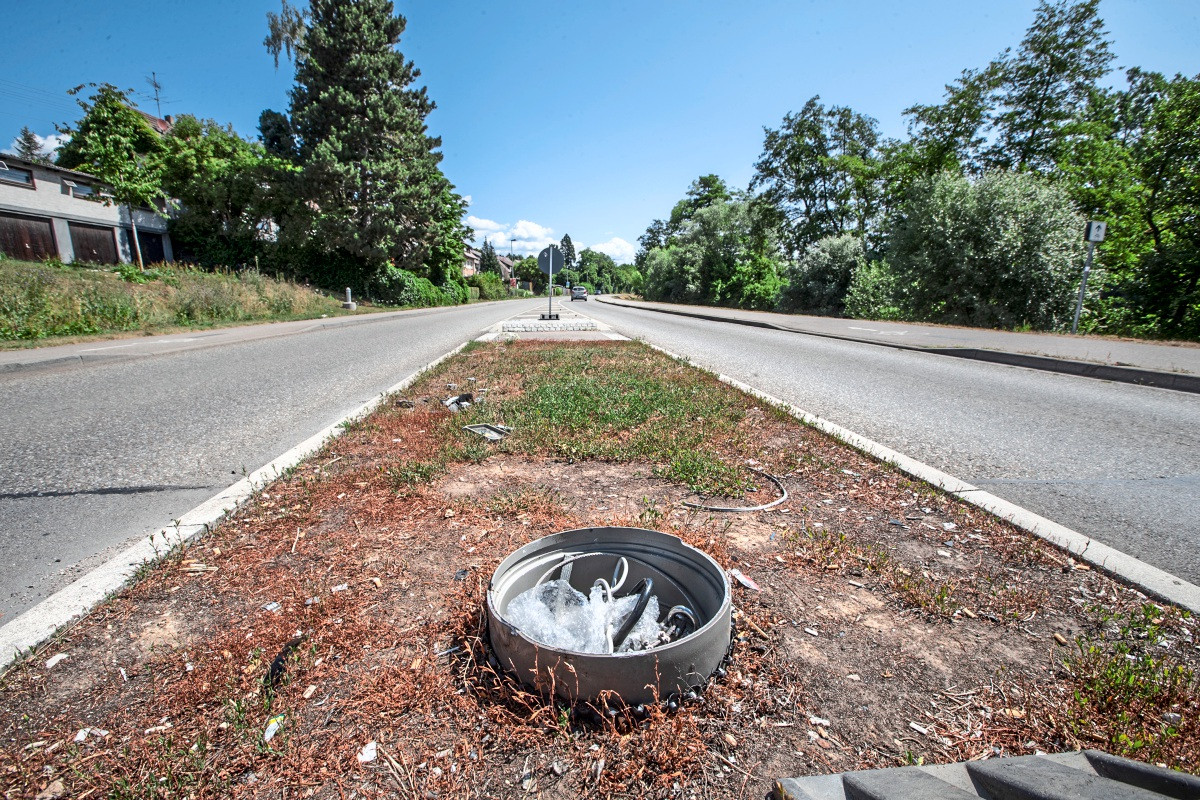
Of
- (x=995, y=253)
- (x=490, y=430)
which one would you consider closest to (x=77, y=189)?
(x=490, y=430)

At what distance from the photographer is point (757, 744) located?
152 cm

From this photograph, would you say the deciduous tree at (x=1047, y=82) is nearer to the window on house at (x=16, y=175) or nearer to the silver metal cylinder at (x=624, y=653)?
the silver metal cylinder at (x=624, y=653)

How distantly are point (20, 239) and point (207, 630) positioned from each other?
38.3 meters

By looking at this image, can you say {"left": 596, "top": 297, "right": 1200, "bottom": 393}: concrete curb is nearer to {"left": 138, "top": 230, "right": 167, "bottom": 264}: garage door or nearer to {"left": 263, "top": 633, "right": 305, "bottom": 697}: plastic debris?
{"left": 263, "top": 633, "right": 305, "bottom": 697}: plastic debris

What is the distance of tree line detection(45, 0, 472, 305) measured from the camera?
25406mm

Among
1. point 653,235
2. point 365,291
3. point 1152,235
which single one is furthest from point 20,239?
point 653,235

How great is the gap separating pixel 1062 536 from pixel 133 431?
6837 mm

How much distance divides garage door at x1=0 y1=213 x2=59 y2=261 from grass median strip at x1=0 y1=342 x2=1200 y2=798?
36.5m

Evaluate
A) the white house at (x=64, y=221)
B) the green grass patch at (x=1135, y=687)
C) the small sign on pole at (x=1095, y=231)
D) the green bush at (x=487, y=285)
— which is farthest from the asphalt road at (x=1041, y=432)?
the green bush at (x=487, y=285)

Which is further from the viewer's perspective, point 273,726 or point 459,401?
point 459,401

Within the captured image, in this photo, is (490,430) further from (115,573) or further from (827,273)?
(827,273)

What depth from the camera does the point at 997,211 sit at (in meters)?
17.8

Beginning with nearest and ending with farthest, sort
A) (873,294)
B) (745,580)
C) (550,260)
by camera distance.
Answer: (745,580), (550,260), (873,294)

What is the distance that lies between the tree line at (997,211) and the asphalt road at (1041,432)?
37.9 ft
